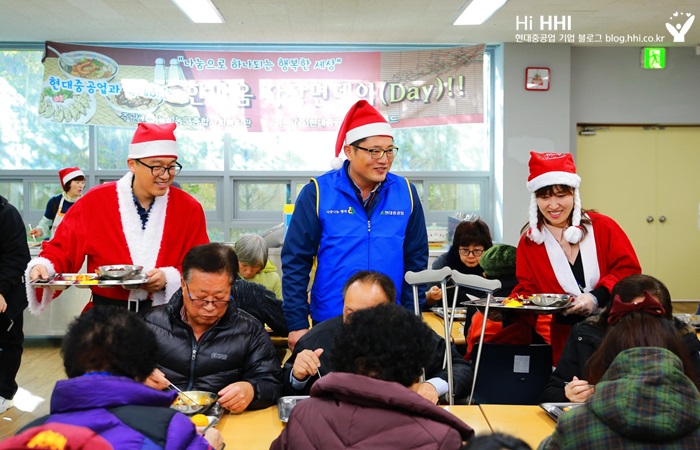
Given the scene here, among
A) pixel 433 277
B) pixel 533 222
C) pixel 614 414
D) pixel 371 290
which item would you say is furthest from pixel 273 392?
pixel 533 222

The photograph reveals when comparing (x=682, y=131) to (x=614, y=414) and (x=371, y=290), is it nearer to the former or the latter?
(x=371, y=290)

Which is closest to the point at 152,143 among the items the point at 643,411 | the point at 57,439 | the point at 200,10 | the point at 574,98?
the point at 57,439

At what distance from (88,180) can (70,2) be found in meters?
2.27

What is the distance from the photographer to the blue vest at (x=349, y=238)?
283 cm

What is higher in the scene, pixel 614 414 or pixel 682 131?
pixel 682 131

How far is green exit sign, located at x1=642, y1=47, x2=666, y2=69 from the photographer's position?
8000 mm

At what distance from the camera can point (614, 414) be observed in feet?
4.55

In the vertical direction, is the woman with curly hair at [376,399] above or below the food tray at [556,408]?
above

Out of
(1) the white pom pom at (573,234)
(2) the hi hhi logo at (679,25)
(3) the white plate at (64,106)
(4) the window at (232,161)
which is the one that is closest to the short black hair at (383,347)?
(1) the white pom pom at (573,234)

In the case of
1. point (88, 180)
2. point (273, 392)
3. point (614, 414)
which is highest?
point (88, 180)

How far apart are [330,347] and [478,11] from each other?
16.0 ft

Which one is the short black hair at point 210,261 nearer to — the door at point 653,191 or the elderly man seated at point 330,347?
the elderly man seated at point 330,347

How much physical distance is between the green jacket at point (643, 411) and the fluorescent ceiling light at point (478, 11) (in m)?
5.15

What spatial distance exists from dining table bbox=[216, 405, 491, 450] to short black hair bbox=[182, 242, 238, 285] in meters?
0.46
